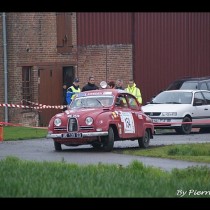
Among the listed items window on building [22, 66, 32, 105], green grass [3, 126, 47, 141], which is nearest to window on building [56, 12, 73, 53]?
window on building [22, 66, 32, 105]

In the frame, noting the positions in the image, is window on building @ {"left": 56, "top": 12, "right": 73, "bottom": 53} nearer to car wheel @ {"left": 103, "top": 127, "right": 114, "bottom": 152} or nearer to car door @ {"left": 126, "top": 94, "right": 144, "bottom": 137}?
car door @ {"left": 126, "top": 94, "right": 144, "bottom": 137}

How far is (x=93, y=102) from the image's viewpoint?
23797mm

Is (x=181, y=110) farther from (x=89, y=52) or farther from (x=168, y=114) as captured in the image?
(x=89, y=52)

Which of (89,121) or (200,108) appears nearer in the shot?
(89,121)

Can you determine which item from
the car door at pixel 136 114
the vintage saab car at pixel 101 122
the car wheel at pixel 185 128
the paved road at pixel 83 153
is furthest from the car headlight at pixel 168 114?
the car door at pixel 136 114

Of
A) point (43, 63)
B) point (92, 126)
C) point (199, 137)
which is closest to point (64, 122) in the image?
point (92, 126)

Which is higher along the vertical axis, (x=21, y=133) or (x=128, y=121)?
(x=128, y=121)

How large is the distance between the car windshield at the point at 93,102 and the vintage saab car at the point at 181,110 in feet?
22.3

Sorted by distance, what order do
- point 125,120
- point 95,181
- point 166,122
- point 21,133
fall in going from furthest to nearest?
point 166,122, point 21,133, point 125,120, point 95,181

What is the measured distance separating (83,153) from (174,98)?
9.97 metres

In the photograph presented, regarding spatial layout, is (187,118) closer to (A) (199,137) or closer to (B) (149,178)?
(A) (199,137)

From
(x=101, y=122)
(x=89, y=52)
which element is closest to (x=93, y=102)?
(x=101, y=122)

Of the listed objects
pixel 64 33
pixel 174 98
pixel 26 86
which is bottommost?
pixel 174 98

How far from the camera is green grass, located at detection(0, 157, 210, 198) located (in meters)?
12.8
